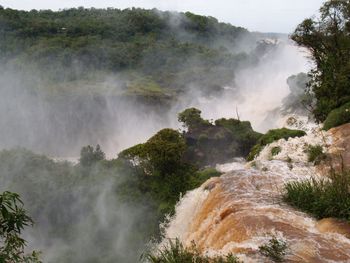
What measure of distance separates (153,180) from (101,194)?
142 inches

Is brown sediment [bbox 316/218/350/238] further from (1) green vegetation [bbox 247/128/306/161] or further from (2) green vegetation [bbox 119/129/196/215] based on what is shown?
(2) green vegetation [bbox 119/129/196/215]

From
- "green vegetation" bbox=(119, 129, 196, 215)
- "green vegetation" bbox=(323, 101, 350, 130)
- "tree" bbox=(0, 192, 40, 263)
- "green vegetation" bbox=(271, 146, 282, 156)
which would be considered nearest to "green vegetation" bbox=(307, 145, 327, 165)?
"green vegetation" bbox=(271, 146, 282, 156)

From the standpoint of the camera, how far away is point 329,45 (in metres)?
21.7

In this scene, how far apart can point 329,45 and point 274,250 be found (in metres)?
16.2

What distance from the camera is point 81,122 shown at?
58.4 meters

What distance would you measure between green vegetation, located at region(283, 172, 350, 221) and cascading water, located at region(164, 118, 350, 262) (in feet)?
0.68

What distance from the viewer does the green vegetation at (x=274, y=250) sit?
7.84m

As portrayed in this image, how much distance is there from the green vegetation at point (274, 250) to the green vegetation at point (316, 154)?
6388mm

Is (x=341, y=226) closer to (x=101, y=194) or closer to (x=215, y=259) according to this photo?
(x=215, y=259)

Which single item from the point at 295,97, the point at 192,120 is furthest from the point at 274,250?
the point at 295,97

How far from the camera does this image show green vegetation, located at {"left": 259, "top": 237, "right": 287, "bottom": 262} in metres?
7.84

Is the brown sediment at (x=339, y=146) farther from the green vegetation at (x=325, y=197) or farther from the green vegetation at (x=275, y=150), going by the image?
the green vegetation at (x=325, y=197)

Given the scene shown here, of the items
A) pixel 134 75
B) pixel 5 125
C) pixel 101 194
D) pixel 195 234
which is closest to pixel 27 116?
pixel 5 125

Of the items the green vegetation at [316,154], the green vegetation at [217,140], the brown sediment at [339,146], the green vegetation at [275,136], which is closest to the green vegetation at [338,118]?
the brown sediment at [339,146]
